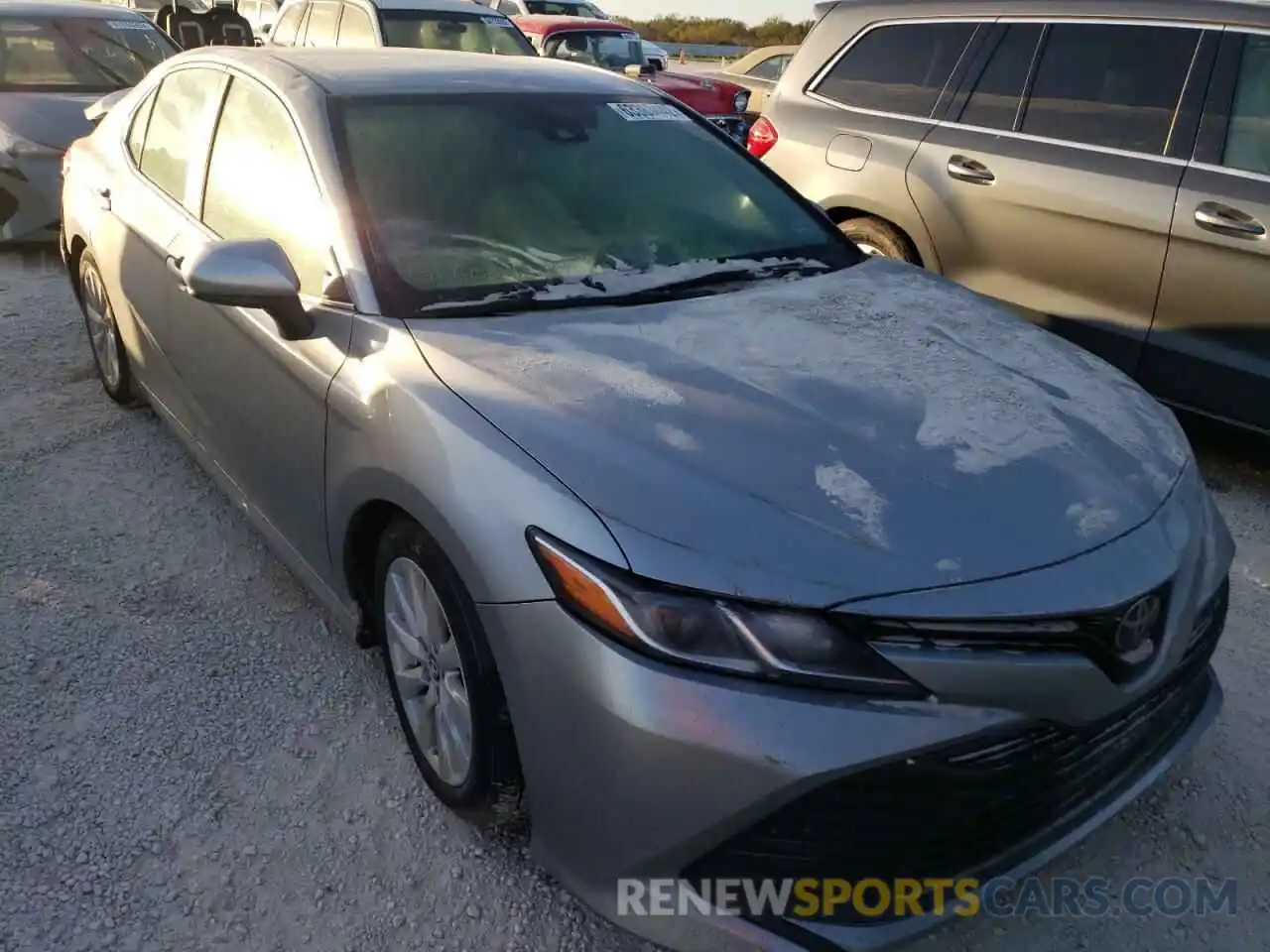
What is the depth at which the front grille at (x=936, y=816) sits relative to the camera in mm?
1661

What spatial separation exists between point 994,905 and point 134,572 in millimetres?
2644

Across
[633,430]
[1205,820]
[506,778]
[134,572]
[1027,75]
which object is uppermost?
[1027,75]

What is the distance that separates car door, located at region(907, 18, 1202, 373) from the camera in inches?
161

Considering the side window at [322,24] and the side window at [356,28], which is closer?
the side window at [356,28]

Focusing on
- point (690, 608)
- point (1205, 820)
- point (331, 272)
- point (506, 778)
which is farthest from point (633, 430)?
point (1205, 820)

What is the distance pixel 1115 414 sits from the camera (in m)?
2.29

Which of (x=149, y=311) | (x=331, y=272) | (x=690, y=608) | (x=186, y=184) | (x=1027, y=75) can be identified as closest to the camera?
(x=690, y=608)

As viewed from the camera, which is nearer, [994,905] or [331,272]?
[994,905]

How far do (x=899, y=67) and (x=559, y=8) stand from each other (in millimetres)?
11930

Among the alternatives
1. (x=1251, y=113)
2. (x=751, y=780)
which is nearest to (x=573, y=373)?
(x=751, y=780)

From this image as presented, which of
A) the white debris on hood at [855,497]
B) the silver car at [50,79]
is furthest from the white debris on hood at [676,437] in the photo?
the silver car at [50,79]

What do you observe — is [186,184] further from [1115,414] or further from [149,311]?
[1115,414]

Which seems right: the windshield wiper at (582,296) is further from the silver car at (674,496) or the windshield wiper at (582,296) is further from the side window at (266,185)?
the side window at (266,185)

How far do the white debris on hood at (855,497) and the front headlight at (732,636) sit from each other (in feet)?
0.65
